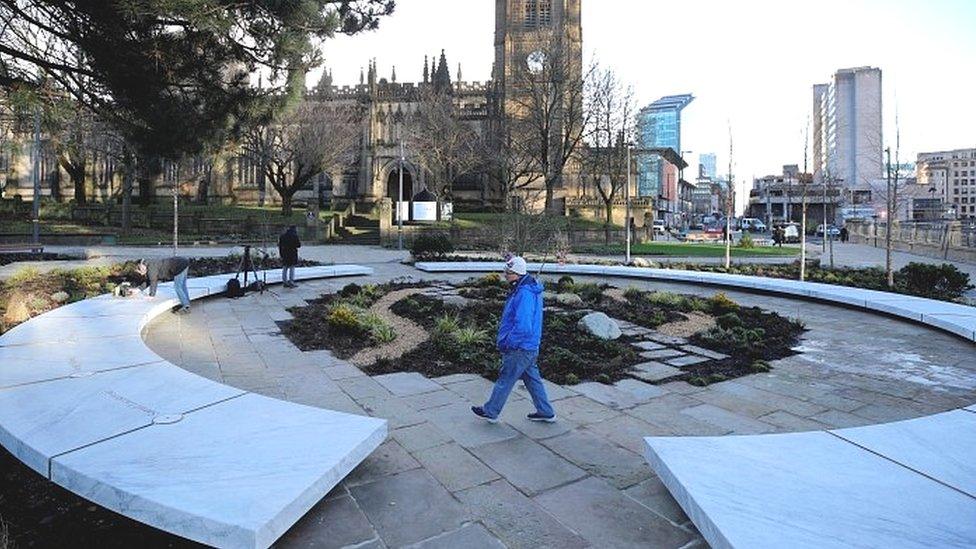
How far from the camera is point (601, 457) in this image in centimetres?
494

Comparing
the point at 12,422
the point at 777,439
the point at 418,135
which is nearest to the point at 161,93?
the point at 12,422

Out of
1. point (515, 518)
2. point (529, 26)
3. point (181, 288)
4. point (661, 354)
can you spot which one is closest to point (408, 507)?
point (515, 518)

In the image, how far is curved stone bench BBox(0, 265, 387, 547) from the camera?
340 centimetres

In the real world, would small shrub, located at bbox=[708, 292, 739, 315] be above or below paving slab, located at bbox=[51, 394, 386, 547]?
above

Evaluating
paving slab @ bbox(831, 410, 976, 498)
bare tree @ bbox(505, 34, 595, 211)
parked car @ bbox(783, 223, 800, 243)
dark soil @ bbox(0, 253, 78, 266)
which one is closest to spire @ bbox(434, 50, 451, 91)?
bare tree @ bbox(505, 34, 595, 211)

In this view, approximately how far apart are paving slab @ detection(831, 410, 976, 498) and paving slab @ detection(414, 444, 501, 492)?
2.79m

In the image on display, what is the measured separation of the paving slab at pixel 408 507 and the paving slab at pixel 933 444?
3.07 meters

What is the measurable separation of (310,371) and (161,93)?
5.78 m

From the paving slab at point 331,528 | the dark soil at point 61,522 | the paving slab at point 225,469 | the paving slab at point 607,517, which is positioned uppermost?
the paving slab at point 225,469

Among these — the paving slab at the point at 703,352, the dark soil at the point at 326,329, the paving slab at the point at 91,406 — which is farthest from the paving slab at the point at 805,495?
the dark soil at the point at 326,329

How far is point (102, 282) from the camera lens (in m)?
14.9

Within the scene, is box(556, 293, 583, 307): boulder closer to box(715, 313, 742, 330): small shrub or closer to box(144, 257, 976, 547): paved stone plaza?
box(715, 313, 742, 330): small shrub

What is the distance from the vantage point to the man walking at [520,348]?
5617mm

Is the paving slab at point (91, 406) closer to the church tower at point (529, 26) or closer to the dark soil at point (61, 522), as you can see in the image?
the dark soil at point (61, 522)
